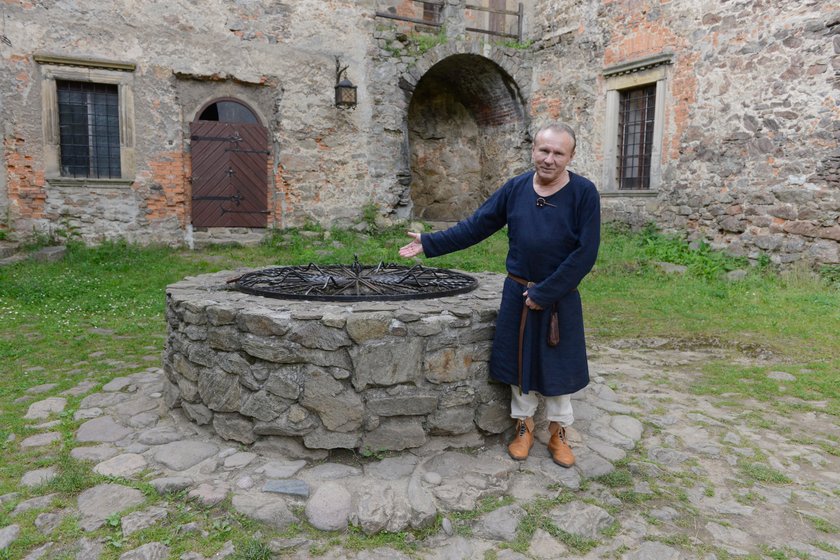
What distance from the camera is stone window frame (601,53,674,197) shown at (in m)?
9.49

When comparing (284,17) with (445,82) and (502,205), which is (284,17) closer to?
(445,82)

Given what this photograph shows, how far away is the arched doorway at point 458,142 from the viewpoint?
12.2m

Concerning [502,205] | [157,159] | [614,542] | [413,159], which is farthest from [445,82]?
[614,542]

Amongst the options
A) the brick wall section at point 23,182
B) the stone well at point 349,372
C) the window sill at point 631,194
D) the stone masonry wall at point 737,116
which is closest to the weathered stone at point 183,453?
the stone well at point 349,372

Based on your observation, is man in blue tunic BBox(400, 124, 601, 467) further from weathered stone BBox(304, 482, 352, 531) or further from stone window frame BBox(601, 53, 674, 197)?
stone window frame BBox(601, 53, 674, 197)

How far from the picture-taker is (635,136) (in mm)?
10266

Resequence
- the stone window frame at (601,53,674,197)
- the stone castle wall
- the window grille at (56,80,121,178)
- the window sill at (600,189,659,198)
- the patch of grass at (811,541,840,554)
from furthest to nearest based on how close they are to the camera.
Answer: the window sill at (600,189,659,198), the stone window frame at (601,53,674,197), the window grille at (56,80,121,178), the stone castle wall, the patch of grass at (811,541,840,554)

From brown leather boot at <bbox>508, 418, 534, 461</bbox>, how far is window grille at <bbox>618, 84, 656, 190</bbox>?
8.05m

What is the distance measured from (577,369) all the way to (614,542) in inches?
30.4

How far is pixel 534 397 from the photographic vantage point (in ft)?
9.93

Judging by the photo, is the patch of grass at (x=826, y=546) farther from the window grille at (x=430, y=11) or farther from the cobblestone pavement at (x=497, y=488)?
the window grille at (x=430, y=11)

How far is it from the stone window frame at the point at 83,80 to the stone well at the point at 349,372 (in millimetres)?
6968

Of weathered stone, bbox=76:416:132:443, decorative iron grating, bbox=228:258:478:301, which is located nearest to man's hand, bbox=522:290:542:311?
decorative iron grating, bbox=228:258:478:301

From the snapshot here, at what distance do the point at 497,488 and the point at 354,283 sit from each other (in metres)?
1.42
